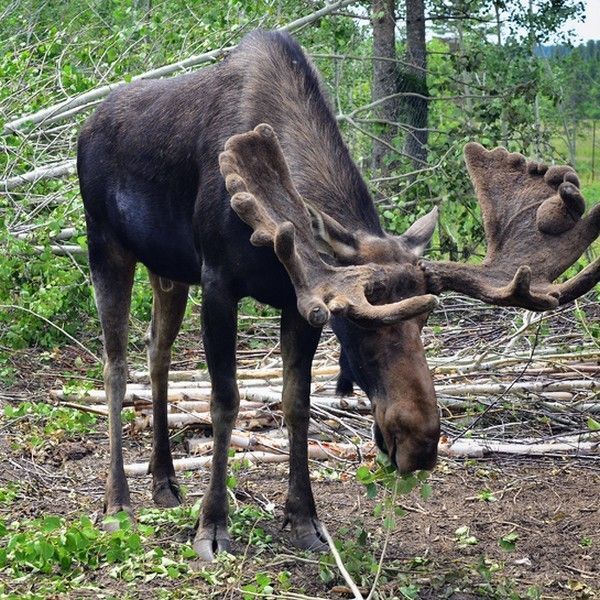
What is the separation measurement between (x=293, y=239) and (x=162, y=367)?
8.55ft

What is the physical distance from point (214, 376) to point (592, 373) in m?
3.96

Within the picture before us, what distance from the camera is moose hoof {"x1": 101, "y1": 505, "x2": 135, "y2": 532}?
584cm

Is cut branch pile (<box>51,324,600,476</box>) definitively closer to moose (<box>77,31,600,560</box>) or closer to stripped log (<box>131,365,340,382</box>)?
stripped log (<box>131,365,340,382</box>)

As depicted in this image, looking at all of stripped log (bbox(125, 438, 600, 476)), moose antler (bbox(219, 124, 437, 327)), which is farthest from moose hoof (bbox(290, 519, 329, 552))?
moose antler (bbox(219, 124, 437, 327))

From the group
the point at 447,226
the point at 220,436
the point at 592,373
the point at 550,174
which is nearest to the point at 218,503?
the point at 220,436

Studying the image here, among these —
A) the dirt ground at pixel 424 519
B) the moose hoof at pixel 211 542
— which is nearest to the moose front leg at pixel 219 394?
the moose hoof at pixel 211 542

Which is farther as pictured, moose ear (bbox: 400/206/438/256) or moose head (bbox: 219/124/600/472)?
moose ear (bbox: 400/206/438/256)

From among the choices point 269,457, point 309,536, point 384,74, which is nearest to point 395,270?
point 309,536

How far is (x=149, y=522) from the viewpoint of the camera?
6168 mm

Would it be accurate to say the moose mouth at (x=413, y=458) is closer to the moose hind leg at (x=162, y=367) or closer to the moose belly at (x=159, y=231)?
the moose belly at (x=159, y=231)

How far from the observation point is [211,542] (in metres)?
5.67

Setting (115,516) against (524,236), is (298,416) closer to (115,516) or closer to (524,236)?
(115,516)

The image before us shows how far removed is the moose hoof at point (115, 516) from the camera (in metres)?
5.84

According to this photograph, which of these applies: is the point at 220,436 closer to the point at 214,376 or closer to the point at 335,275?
the point at 214,376
